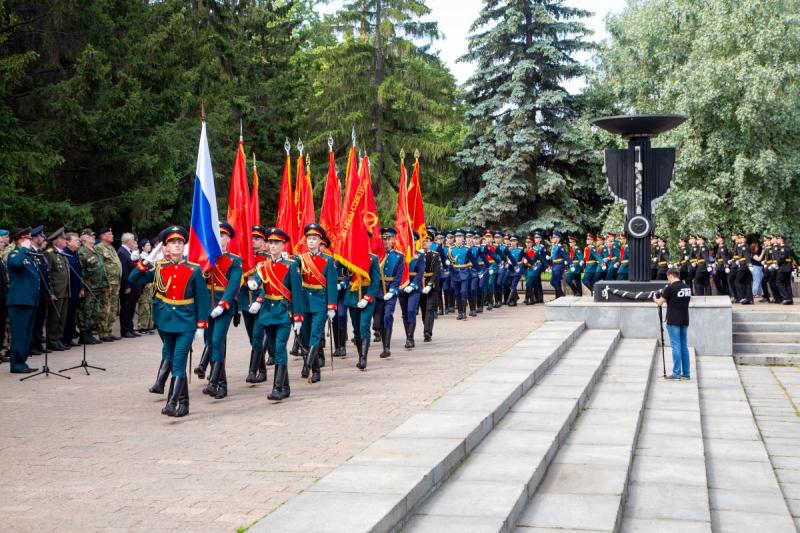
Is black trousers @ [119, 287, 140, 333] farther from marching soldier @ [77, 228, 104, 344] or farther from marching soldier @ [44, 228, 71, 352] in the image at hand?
marching soldier @ [44, 228, 71, 352]

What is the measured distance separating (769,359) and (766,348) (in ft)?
1.90

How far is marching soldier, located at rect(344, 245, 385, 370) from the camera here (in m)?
12.5

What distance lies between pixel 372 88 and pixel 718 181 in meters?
14.1

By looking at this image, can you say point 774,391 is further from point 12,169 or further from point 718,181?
point 718,181

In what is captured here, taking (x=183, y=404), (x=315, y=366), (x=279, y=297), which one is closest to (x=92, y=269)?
(x=315, y=366)

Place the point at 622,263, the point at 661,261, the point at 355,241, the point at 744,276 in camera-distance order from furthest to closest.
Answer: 1. the point at 661,261
2. the point at 622,263
3. the point at 744,276
4. the point at 355,241

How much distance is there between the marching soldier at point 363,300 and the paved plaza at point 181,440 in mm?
420

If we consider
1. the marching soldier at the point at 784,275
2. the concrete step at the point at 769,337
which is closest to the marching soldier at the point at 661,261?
the marching soldier at the point at 784,275

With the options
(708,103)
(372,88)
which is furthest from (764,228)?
(372,88)

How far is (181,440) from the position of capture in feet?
25.6

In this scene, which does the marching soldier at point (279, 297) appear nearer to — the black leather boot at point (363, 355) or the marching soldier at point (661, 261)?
the black leather boot at point (363, 355)

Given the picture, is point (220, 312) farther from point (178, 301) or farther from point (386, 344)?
point (386, 344)

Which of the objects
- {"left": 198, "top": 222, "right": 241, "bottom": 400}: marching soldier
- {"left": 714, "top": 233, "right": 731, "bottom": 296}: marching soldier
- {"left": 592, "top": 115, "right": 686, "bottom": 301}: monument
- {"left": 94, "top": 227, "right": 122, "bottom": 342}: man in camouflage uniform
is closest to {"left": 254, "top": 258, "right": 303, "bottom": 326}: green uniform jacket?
{"left": 198, "top": 222, "right": 241, "bottom": 400}: marching soldier

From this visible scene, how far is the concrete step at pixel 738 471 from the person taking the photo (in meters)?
6.74
